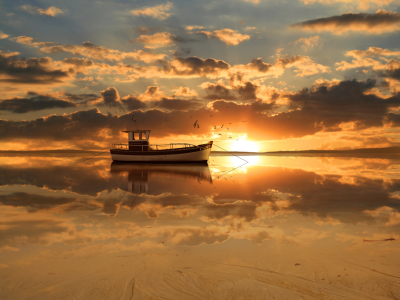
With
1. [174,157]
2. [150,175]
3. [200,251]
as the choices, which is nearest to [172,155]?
[174,157]

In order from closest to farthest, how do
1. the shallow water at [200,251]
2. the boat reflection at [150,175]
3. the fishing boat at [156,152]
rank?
the shallow water at [200,251], the boat reflection at [150,175], the fishing boat at [156,152]

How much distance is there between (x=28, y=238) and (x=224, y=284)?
19.7ft

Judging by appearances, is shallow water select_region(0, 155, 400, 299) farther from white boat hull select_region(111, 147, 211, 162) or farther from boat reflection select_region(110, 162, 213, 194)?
white boat hull select_region(111, 147, 211, 162)

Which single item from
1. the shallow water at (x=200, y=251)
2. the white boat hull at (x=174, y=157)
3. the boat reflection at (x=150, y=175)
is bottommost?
the shallow water at (x=200, y=251)

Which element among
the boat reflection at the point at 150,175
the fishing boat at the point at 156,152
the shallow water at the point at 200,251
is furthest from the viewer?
the fishing boat at the point at 156,152

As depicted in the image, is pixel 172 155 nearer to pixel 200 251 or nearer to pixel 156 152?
pixel 156 152

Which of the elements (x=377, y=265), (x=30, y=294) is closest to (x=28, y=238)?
(x=30, y=294)

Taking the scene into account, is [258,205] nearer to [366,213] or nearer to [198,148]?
[366,213]

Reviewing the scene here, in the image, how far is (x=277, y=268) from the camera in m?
5.80

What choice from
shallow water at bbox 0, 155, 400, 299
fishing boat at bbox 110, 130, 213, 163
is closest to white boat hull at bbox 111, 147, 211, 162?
fishing boat at bbox 110, 130, 213, 163

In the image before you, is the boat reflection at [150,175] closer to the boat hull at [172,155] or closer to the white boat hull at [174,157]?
the white boat hull at [174,157]

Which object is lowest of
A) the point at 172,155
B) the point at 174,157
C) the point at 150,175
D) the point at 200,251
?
the point at 200,251

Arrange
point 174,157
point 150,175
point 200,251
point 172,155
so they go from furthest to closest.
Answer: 1. point 174,157
2. point 172,155
3. point 150,175
4. point 200,251

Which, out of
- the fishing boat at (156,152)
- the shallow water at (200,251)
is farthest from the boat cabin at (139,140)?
the shallow water at (200,251)
